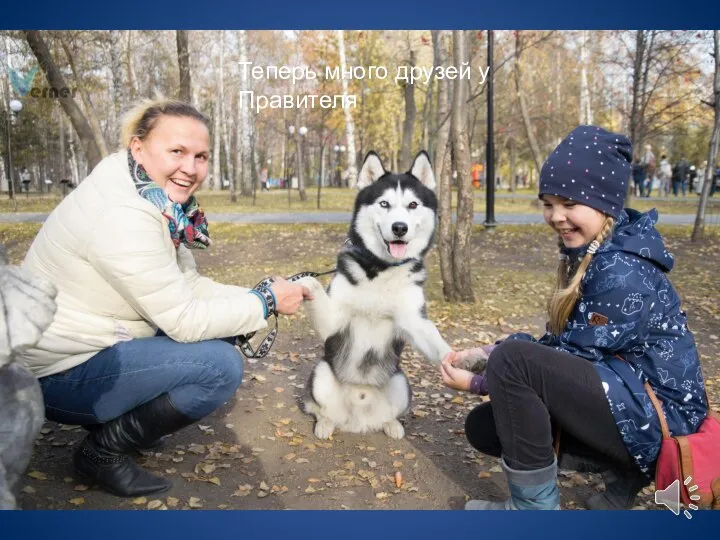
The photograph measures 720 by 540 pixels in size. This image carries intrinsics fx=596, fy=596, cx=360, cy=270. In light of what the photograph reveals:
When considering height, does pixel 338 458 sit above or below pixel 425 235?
below

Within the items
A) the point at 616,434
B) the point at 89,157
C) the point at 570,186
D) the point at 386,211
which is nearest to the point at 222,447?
the point at 386,211

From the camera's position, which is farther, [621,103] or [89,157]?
[621,103]

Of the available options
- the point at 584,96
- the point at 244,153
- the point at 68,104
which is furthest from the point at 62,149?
the point at 584,96

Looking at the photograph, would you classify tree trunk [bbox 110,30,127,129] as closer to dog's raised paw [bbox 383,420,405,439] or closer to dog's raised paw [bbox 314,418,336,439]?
dog's raised paw [bbox 314,418,336,439]

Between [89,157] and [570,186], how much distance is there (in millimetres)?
7744

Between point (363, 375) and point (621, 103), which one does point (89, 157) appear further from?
point (621, 103)

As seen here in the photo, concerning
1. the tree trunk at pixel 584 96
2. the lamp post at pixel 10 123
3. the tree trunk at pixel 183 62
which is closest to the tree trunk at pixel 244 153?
the tree trunk at pixel 183 62

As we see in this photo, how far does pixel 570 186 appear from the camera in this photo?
2.06 metres

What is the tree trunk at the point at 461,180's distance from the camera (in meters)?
5.37

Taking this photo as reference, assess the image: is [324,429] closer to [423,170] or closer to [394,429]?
[394,429]

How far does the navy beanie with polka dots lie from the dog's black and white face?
102 cm

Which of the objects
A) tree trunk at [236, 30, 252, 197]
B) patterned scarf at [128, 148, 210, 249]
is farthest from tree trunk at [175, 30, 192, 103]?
patterned scarf at [128, 148, 210, 249]

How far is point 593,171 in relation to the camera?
6.70 feet

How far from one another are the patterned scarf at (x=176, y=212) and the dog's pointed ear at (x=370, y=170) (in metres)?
0.93
